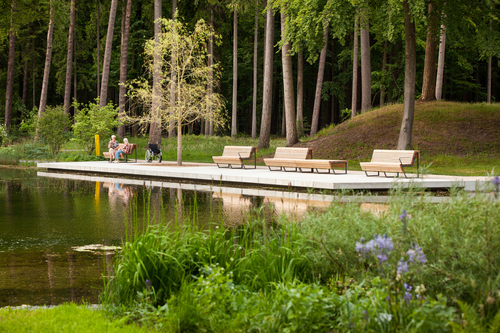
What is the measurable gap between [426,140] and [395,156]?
624cm

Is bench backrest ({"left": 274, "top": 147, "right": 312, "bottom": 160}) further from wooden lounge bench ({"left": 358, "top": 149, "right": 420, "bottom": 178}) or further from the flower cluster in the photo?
the flower cluster

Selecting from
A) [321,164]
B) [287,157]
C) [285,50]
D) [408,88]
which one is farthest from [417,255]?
[285,50]

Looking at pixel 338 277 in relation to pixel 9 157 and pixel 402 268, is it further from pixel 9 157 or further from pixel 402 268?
pixel 9 157

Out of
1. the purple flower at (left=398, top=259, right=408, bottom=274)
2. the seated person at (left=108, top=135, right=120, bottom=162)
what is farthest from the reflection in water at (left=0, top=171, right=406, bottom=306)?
the seated person at (left=108, top=135, right=120, bottom=162)

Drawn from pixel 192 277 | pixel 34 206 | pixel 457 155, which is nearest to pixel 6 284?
pixel 192 277

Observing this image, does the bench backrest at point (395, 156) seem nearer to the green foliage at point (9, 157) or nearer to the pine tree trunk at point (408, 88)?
the pine tree trunk at point (408, 88)

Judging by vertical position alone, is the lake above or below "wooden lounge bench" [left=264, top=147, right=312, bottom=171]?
below

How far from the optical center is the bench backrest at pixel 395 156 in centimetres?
1541

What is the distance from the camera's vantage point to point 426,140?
21.3m

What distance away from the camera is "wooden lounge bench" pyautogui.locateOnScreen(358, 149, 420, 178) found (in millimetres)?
15137

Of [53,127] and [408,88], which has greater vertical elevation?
[408,88]

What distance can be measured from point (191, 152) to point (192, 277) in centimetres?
2366

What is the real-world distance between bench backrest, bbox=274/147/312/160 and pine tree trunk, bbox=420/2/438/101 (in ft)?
25.9

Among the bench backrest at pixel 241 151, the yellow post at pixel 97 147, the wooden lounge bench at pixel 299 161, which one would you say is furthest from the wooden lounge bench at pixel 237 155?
the yellow post at pixel 97 147
